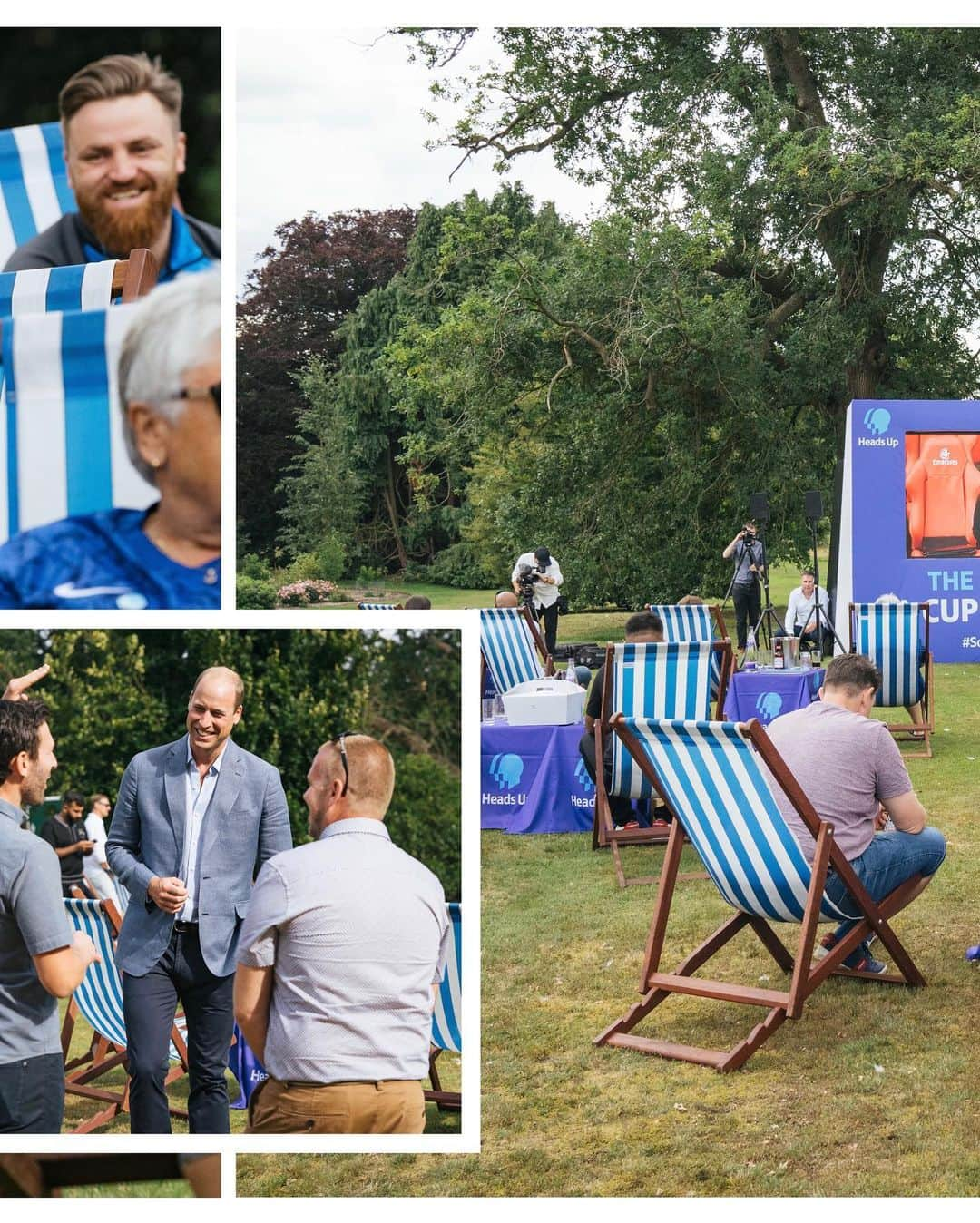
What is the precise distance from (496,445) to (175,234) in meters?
18.3

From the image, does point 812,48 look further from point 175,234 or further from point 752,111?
point 175,234

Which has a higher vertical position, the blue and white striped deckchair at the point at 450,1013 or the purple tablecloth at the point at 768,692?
the blue and white striped deckchair at the point at 450,1013

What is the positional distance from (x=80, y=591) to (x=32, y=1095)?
0.77m

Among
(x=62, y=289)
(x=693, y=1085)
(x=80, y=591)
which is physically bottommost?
(x=693, y=1085)

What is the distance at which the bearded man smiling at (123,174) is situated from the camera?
2375 mm

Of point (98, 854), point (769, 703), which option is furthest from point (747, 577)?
point (98, 854)

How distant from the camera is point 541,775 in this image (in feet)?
24.6

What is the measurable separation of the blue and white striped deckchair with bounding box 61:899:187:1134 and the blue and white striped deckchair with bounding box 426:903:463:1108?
486 mm

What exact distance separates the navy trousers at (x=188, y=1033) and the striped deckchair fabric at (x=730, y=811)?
6.72ft

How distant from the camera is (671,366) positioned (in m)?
18.2

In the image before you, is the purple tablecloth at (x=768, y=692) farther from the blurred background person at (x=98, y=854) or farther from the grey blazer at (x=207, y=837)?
the grey blazer at (x=207, y=837)

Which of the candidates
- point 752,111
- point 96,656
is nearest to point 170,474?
point 96,656

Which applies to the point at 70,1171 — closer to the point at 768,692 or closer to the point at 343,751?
the point at 343,751

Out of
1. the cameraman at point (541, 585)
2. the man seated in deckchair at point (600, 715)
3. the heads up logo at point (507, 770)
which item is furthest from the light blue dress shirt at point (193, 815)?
the cameraman at point (541, 585)
